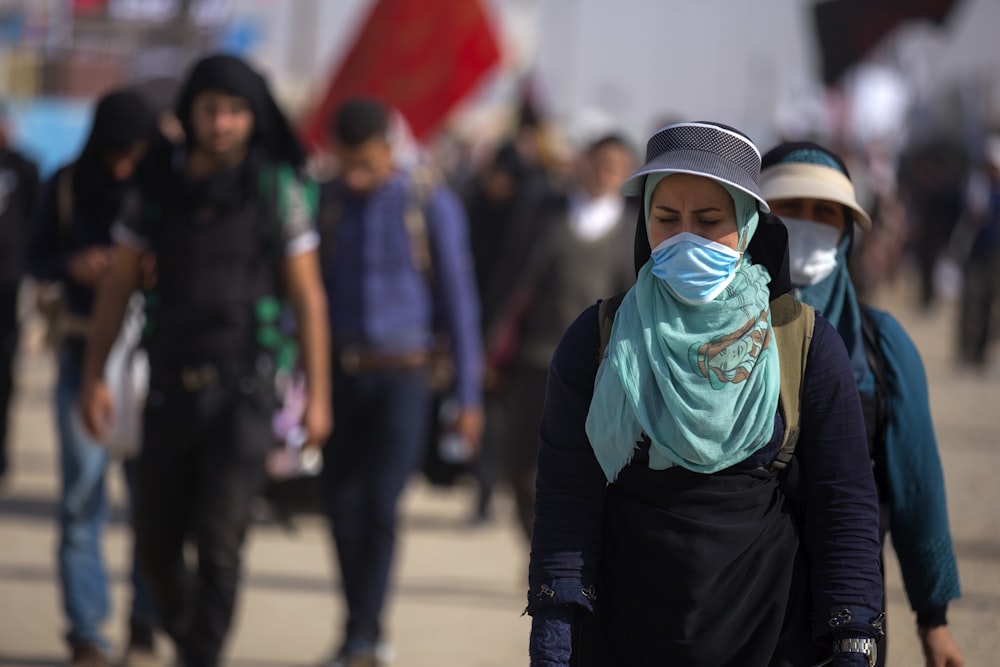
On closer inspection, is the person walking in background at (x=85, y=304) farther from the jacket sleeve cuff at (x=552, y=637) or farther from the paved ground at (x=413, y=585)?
the jacket sleeve cuff at (x=552, y=637)

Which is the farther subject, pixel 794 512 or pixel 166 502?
Result: pixel 166 502

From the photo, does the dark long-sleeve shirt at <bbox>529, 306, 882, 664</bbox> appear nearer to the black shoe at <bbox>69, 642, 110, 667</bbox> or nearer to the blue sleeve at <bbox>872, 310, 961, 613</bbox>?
the blue sleeve at <bbox>872, 310, 961, 613</bbox>

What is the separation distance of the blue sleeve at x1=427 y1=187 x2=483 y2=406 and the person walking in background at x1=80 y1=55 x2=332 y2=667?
1.20 metres

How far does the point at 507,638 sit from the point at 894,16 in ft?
16.7

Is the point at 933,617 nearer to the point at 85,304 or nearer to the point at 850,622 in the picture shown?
the point at 850,622

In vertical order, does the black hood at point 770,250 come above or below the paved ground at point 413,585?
above

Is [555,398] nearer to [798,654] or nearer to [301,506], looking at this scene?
[798,654]

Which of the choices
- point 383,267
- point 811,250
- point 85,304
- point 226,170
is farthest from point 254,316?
point 811,250

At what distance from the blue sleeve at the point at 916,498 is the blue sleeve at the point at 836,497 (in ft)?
1.55

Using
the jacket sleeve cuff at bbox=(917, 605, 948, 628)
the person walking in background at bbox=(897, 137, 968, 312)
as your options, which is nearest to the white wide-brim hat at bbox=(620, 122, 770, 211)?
the jacket sleeve cuff at bbox=(917, 605, 948, 628)

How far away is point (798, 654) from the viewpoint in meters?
3.08

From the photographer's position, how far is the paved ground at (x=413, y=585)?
6.14 m

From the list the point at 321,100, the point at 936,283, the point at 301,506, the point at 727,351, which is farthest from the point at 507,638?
the point at 936,283

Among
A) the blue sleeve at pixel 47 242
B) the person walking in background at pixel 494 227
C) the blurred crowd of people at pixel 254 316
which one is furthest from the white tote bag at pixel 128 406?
the person walking in background at pixel 494 227
